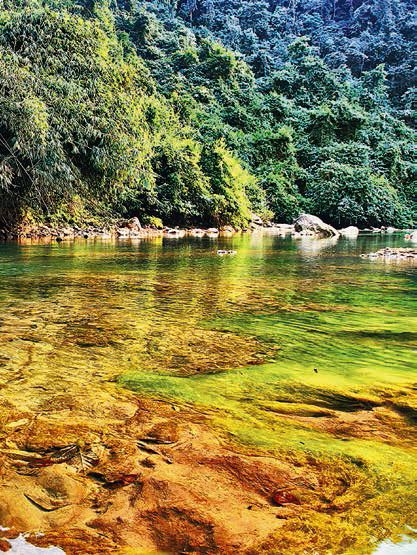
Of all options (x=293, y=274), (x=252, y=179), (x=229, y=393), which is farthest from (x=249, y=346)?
(x=252, y=179)

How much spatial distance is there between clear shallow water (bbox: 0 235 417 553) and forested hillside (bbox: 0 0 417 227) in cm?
927

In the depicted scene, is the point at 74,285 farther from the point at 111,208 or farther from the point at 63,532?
the point at 111,208

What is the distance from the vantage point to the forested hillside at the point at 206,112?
44.9 ft

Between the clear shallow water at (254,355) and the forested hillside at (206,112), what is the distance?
927cm

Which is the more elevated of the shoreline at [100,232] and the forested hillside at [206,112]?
the forested hillside at [206,112]

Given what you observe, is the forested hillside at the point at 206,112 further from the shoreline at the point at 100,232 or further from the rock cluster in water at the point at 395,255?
the rock cluster in water at the point at 395,255

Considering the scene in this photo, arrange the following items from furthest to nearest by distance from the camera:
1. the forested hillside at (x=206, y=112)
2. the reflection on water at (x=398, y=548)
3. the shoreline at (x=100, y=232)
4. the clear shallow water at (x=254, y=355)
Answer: the shoreline at (x=100, y=232)
the forested hillside at (x=206, y=112)
the clear shallow water at (x=254, y=355)
the reflection on water at (x=398, y=548)

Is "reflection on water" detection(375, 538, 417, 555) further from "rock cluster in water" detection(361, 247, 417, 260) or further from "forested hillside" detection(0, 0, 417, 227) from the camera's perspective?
"forested hillside" detection(0, 0, 417, 227)

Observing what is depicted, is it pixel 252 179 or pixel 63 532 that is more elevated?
pixel 252 179

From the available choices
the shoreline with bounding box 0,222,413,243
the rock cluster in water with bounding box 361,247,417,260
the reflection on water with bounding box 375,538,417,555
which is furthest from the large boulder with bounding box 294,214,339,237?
the reflection on water with bounding box 375,538,417,555

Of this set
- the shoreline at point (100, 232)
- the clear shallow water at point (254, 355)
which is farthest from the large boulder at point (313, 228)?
the clear shallow water at point (254, 355)

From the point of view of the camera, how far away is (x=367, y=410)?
1880 mm

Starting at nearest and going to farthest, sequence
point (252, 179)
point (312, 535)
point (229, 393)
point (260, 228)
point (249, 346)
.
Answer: point (312, 535), point (229, 393), point (249, 346), point (260, 228), point (252, 179)

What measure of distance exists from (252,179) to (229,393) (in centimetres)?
2971
